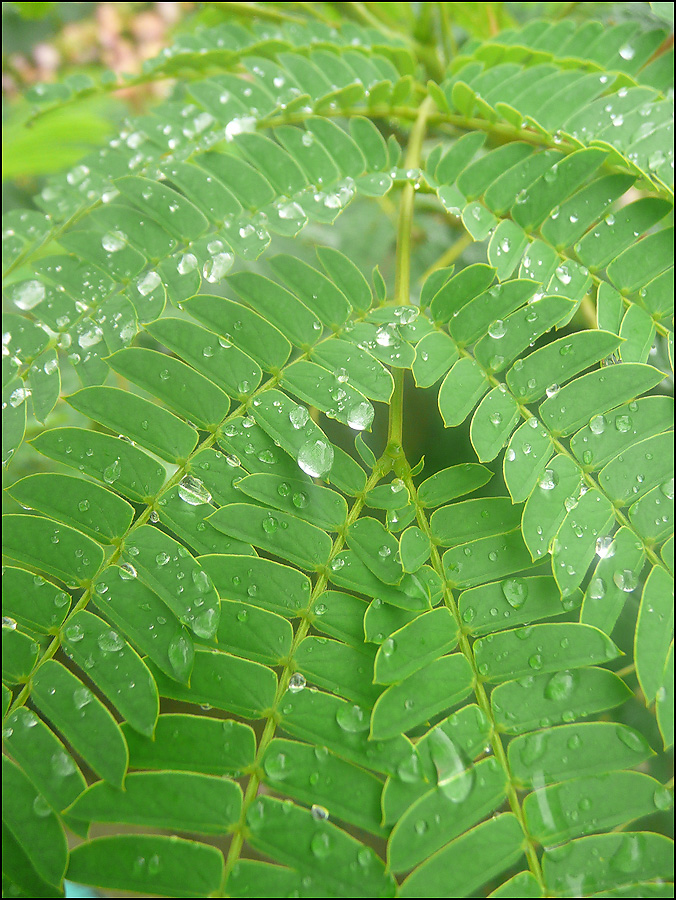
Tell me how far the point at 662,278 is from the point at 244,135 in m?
0.58

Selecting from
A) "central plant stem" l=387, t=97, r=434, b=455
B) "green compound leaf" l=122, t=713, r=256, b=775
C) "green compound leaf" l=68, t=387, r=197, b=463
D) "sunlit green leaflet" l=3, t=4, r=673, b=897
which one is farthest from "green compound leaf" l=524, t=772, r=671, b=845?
"green compound leaf" l=68, t=387, r=197, b=463

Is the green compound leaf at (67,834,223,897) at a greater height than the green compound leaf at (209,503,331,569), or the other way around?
the green compound leaf at (209,503,331,569)

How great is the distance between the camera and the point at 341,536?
0.61m

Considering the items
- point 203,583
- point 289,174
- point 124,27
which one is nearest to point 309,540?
point 203,583

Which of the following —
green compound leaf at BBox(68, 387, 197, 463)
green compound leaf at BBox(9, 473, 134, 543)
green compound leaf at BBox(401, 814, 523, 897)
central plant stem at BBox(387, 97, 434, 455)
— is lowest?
green compound leaf at BBox(401, 814, 523, 897)

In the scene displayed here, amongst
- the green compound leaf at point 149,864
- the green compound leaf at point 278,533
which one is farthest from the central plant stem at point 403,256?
the green compound leaf at point 149,864

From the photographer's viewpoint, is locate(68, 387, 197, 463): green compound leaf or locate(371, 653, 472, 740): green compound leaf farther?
locate(68, 387, 197, 463): green compound leaf

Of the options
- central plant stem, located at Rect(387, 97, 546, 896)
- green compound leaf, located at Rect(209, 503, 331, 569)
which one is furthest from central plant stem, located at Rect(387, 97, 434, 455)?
green compound leaf, located at Rect(209, 503, 331, 569)

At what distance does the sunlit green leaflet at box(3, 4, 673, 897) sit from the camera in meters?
0.49

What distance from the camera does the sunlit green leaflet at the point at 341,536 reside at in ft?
1.59

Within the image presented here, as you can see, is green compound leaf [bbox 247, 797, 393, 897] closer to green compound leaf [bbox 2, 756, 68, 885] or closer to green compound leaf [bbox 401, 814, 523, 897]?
green compound leaf [bbox 401, 814, 523, 897]

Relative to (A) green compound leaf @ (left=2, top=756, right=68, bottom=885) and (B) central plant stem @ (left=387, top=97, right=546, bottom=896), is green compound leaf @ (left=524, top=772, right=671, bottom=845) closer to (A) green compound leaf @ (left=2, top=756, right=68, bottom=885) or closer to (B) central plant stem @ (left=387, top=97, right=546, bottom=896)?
(B) central plant stem @ (left=387, top=97, right=546, bottom=896)

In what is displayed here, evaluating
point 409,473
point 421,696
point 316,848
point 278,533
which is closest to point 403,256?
point 409,473

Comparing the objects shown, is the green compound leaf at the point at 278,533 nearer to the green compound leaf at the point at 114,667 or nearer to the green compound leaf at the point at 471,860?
the green compound leaf at the point at 114,667
